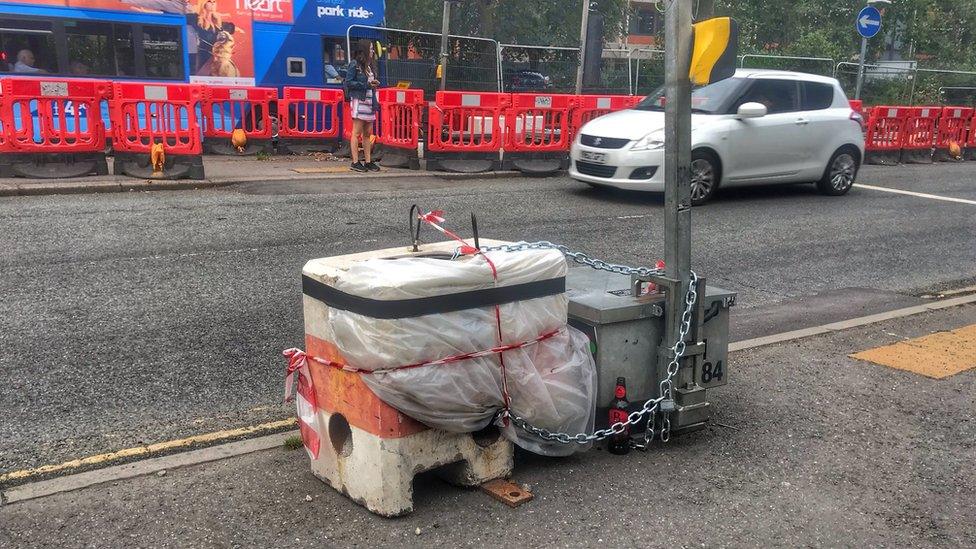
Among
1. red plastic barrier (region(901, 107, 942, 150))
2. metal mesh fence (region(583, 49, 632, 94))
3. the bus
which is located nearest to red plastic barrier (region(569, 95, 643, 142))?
the bus

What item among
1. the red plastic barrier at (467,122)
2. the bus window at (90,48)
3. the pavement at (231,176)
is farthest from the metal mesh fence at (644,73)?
the bus window at (90,48)

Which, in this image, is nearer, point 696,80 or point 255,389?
point 696,80

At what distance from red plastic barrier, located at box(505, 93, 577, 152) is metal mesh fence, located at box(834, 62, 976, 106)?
18273mm

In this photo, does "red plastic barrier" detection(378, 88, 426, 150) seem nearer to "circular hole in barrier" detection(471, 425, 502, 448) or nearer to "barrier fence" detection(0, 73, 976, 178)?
"barrier fence" detection(0, 73, 976, 178)

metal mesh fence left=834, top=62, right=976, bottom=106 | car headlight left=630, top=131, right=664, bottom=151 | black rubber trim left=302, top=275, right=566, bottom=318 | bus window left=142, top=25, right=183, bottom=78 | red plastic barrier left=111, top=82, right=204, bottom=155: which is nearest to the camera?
black rubber trim left=302, top=275, right=566, bottom=318

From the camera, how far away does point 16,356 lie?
5.30 meters

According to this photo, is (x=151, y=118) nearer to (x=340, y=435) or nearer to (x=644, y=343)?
(x=340, y=435)

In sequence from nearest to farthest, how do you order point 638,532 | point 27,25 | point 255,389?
point 638,532, point 255,389, point 27,25

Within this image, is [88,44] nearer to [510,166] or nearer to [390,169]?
[390,169]

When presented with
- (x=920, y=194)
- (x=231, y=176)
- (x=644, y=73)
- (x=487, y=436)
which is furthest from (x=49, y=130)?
(x=644, y=73)

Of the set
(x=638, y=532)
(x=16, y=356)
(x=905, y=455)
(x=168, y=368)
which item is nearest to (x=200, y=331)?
(x=168, y=368)

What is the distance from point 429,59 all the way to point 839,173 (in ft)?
32.2

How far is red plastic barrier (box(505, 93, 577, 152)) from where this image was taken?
588 inches

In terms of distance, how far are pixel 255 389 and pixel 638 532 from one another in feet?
8.12
